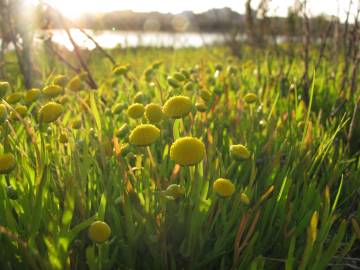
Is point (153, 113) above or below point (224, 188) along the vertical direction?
above

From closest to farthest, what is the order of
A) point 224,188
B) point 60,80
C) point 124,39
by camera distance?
1. point 224,188
2. point 60,80
3. point 124,39

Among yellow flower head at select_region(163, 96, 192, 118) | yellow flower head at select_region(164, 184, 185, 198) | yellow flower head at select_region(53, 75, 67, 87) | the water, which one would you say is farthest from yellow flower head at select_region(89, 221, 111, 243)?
the water

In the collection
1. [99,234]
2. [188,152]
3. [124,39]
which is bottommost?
[99,234]

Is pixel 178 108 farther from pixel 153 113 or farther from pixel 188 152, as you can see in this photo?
pixel 188 152

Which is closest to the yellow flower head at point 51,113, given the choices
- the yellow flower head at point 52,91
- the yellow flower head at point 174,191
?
the yellow flower head at point 52,91

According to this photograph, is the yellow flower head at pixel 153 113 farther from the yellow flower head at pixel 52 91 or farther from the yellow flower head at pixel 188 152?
the yellow flower head at pixel 52 91

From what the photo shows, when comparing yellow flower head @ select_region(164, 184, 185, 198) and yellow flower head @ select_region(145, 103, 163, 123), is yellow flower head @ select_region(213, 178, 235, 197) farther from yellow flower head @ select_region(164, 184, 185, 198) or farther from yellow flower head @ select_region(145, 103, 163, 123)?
yellow flower head @ select_region(145, 103, 163, 123)

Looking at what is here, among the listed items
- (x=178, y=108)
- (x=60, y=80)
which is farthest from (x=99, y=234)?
(x=60, y=80)

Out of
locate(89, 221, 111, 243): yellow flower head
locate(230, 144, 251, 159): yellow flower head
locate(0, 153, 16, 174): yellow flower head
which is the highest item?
locate(0, 153, 16, 174): yellow flower head

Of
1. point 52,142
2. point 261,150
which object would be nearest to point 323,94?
point 261,150
